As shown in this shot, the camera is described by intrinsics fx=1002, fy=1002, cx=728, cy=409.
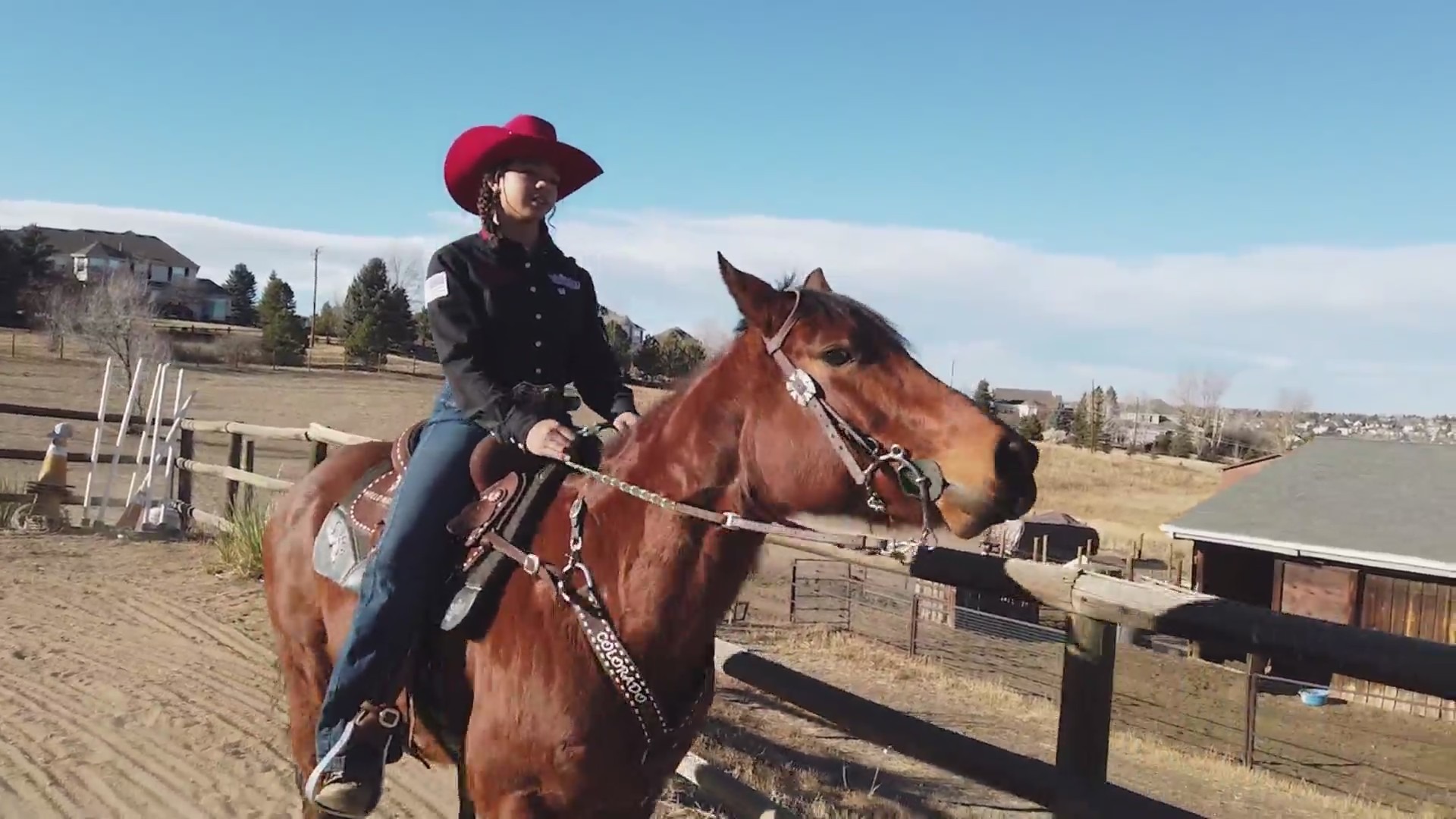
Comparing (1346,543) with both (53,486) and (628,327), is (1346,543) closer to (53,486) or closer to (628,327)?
(628,327)

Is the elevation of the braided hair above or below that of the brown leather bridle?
above

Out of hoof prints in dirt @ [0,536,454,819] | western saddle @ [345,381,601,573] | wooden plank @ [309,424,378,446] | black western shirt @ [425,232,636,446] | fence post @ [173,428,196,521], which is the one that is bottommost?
hoof prints in dirt @ [0,536,454,819]

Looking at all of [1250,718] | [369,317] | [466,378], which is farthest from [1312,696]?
[369,317]

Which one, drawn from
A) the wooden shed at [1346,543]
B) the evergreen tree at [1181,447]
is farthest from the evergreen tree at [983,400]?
the evergreen tree at [1181,447]

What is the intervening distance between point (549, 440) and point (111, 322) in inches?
2092

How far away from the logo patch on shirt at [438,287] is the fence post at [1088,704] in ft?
7.15

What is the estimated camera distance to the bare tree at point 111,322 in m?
46.3

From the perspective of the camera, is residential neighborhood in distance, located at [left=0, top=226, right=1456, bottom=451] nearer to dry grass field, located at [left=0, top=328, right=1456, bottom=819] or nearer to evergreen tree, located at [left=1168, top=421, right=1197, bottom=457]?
evergreen tree, located at [left=1168, top=421, right=1197, bottom=457]

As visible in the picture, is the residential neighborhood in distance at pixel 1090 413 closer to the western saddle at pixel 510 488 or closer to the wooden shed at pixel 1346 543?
the wooden shed at pixel 1346 543

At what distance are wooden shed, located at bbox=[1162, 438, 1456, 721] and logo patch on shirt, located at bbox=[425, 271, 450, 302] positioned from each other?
1605 cm

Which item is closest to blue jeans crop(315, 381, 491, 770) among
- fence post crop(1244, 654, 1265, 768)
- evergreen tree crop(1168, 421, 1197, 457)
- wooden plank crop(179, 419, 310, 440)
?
wooden plank crop(179, 419, 310, 440)

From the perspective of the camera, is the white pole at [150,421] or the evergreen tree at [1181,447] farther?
the evergreen tree at [1181,447]

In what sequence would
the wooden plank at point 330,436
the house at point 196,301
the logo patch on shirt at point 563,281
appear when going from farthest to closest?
the house at point 196,301
the wooden plank at point 330,436
the logo patch on shirt at point 563,281

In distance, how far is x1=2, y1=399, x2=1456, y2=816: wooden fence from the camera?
93.4 inches
